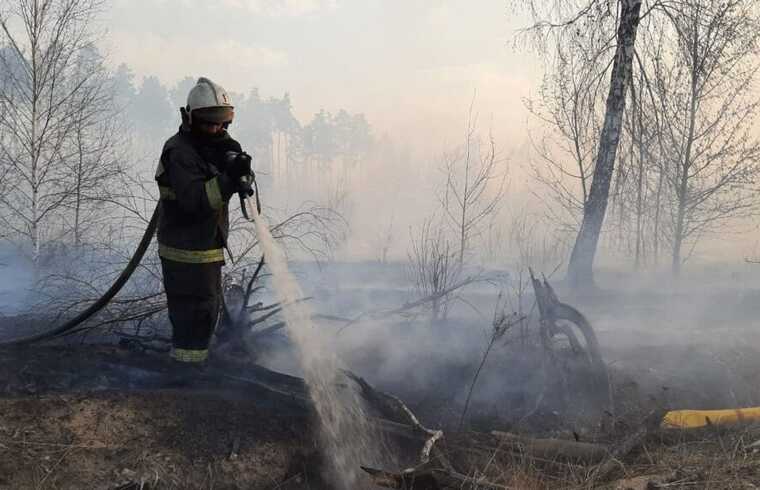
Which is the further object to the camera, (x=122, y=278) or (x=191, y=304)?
(x=122, y=278)

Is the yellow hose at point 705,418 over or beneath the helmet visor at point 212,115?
beneath

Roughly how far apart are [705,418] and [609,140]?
5.77 m

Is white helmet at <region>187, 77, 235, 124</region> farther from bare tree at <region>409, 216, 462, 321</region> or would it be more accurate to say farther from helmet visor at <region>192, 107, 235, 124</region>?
bare tree at <region>409, 216, 462, 321</region>

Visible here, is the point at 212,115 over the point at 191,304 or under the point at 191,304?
over

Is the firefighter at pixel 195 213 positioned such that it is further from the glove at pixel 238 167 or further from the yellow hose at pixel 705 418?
the yellow hose at pixel 705 418

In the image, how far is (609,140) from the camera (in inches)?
333

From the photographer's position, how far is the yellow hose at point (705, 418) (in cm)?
359

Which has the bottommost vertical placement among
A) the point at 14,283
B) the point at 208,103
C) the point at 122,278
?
the point at 14,283

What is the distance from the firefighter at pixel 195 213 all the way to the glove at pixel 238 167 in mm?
80

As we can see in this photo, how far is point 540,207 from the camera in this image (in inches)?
1232

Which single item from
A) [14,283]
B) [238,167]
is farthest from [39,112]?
[238,167]

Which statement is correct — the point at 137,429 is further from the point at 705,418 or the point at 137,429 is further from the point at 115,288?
the point at 705,418

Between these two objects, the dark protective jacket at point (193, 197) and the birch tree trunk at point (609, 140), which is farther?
the birch tree trunk at point (609, 140)


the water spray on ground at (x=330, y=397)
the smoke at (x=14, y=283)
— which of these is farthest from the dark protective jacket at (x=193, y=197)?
the smoke at (x=14, y=283)
